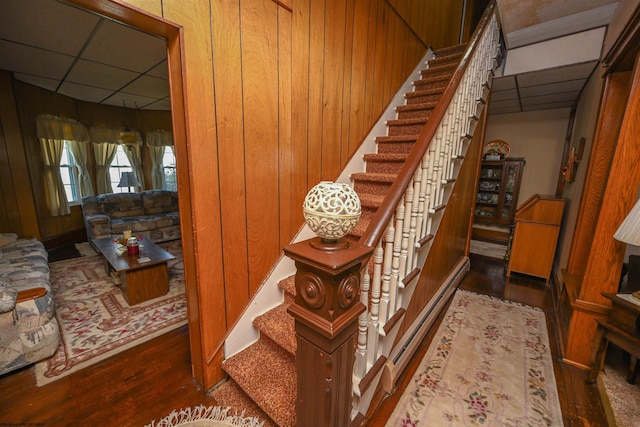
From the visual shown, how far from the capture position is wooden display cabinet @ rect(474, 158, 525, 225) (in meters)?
4.30

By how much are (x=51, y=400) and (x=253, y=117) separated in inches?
80.2

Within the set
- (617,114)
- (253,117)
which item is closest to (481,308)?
(617,114)

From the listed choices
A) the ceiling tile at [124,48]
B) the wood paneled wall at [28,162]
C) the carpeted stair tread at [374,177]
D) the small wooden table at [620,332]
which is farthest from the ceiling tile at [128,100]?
the small wooden table at [620,332]

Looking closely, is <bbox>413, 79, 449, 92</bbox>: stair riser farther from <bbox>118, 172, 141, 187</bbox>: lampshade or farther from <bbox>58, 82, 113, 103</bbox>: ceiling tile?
<bbox>118, 172, 141, 187</bbox>: lampshade

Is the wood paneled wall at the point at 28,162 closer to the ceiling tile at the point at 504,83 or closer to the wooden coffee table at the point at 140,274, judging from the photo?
the wooden coffee table at the point at 140,274

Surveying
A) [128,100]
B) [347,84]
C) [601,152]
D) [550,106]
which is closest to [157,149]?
[128,100]

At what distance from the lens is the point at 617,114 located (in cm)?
195

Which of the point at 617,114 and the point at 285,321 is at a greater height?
the point at 617,114

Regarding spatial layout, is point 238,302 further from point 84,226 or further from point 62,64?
point 84,226

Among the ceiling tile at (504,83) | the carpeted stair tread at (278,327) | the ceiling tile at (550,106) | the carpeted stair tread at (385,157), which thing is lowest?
the carpeted stair tread at (278,327)

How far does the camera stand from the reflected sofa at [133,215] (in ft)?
13.6

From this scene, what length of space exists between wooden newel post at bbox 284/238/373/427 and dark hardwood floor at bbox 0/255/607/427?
717 mm

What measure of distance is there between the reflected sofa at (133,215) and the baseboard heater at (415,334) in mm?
4087

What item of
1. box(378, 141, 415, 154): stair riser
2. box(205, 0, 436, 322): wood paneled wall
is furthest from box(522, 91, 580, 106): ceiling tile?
box(205, 0, 436, 322): wood paneled wall
